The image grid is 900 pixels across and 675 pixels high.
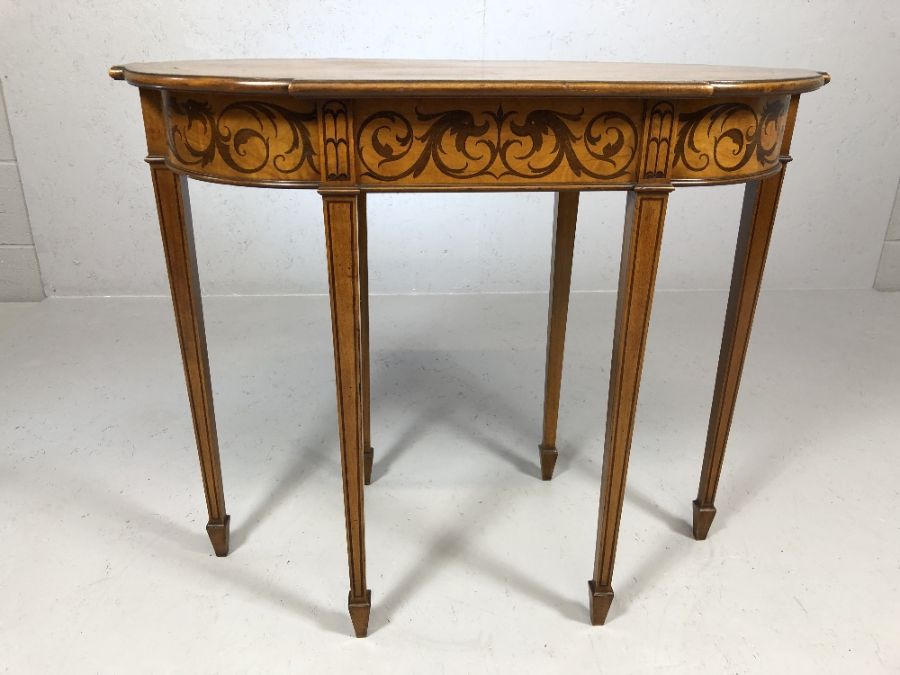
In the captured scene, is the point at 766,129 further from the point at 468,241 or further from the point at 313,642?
the point at 468,241

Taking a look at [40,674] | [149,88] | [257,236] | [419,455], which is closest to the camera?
[149,88]

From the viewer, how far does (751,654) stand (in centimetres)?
147

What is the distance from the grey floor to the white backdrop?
0.40 meters

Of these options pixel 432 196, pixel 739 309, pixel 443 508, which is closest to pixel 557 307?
pixel 739 309

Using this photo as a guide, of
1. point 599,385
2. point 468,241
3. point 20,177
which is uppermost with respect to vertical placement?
point 20,177

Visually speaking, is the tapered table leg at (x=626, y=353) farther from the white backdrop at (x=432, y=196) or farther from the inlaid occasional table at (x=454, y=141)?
the white backdrop at (x=432, y=196)

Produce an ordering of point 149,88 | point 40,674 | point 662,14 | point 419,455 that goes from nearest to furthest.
Answer: point 149,88 → point 40,674 → point 419,455 → point 662,14

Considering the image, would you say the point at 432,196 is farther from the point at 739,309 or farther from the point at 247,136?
the point at 247,136

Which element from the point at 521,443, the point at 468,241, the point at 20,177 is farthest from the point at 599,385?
the point at 20,177

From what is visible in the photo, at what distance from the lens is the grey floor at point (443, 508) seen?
1.49 meters

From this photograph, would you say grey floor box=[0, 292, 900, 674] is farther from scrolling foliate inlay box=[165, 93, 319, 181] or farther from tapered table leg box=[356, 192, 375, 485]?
scrolling foliate inlay box=[165, 93, 319, 181]

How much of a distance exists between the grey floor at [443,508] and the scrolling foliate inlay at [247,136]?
0.92 m

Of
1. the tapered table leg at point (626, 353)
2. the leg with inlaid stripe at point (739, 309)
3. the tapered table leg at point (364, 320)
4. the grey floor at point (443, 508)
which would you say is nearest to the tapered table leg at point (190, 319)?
the grey floor at point (443, 508)

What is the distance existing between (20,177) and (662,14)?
8.87 feet
